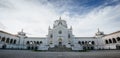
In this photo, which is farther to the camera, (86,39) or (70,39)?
(86,39)

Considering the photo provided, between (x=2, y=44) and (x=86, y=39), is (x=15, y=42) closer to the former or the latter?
(x=2, y=44)

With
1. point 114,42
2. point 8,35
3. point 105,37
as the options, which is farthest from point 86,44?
point 8,35

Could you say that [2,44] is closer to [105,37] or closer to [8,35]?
[8,35]

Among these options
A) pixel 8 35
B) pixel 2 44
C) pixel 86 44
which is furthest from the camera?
pixel 86 44

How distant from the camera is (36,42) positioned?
45.7 meters

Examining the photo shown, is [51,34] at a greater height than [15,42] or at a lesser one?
greater

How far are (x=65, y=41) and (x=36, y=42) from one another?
52.1ft

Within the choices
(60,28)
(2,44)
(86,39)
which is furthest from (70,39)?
(2,44)

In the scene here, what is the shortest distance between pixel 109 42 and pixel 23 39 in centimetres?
4009

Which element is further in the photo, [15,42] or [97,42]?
[97,42]

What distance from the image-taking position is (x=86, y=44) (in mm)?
43375

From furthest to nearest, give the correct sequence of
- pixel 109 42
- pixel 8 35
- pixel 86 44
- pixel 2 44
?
pixel 86 44 < pixel 109 42 < pixel 8 35 < pixel 2 44

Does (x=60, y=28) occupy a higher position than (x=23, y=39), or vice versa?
(x=60, y=28)

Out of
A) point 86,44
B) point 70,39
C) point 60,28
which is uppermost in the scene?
point 60,28
